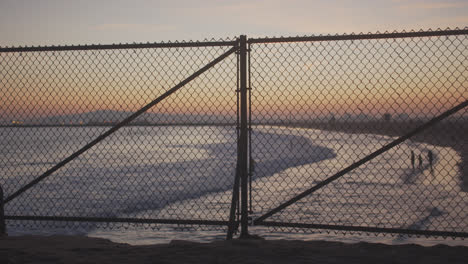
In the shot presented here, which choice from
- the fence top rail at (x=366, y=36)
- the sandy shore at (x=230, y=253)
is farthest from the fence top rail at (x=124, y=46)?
the sandy shore at (x=230, y=253)

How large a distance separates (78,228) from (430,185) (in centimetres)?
1005

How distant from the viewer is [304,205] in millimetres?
9500

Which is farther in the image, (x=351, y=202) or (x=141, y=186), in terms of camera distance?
(x=141, y=186)

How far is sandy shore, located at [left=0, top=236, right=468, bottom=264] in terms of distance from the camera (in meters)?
3.97

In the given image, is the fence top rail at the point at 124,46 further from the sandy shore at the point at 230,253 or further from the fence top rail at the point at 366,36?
the sandy shore at the point at 230,253

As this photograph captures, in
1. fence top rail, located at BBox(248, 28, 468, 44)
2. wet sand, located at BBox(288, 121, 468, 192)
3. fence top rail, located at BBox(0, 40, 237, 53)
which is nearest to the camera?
fence top rail, located at BBox(248, 28, 468, 44)

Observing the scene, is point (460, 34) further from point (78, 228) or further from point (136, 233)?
point (78, 228)

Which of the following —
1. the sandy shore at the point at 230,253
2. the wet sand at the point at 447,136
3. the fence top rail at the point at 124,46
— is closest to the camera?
the sandy shore at the point at 230,253

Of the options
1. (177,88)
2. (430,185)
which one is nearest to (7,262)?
(177,88)

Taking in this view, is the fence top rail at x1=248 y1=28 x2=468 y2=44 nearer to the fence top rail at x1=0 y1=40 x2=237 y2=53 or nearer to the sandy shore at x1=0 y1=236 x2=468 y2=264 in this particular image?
Result: the fence top rail at x1=0 y1=40 x2=237 y2=53

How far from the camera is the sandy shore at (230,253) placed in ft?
13.0

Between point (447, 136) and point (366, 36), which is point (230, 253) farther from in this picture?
point (447, 136)

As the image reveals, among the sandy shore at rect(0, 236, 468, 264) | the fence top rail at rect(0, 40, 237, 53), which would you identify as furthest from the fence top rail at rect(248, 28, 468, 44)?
the sandy shore at rect(0, 236, 468, 264)

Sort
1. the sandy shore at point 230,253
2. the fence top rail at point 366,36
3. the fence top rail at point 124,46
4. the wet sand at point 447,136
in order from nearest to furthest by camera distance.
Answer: the sandy shore at point 230,253
the fence top rail at point 366,36
the fence top rail at point 124,46
the wet sand at point 447,136
